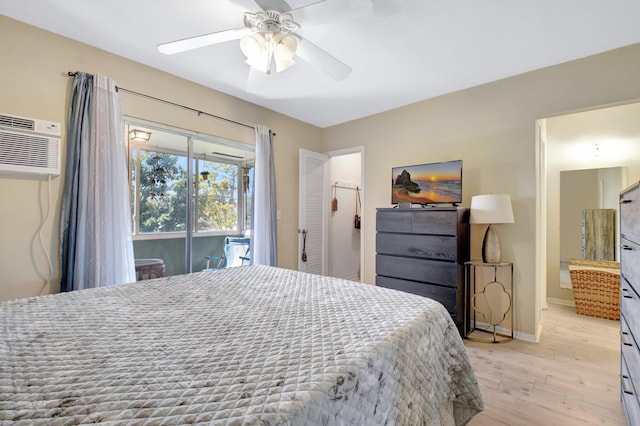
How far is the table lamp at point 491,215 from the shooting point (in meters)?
2.56

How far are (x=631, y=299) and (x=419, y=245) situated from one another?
1585mm

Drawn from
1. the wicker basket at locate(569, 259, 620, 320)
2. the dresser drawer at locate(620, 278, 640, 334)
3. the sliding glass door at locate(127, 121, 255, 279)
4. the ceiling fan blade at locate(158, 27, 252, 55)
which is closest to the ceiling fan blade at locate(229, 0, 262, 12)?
the ceiling fan blade at locate(158, 27, 252, 55)

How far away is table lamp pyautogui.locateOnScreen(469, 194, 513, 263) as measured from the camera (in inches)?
101

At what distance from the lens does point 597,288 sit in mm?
3172

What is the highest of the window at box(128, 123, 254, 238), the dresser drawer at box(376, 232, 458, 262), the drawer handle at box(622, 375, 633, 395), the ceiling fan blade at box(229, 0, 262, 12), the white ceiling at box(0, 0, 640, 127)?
the white ceiling at box(0, 0, 640, 127)

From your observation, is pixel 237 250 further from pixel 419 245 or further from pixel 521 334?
pixel 521 334

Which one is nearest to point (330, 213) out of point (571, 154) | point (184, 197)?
point (184, 197)

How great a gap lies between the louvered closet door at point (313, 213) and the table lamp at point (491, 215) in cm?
212

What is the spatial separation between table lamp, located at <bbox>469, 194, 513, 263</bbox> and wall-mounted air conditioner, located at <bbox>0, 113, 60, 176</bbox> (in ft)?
11.5

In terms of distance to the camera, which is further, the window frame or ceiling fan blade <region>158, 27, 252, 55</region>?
the window frame

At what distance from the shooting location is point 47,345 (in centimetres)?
90

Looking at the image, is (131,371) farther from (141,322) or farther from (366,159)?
(366,159)

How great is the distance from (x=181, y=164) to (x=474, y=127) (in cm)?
309

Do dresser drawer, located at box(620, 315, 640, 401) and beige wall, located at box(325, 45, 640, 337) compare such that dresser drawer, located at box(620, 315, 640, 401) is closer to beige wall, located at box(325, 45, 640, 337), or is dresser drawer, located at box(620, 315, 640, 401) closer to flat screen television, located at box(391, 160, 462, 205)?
beige wall, located at box(325, 45, 640, 337)
